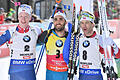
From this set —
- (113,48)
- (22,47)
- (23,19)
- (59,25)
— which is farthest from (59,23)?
(113,48)

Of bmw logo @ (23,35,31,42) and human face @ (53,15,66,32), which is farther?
bmw logo @ (23,35,31,42)

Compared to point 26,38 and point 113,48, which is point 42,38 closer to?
point 26,38

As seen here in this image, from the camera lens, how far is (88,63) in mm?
2982

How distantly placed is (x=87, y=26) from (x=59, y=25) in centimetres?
40

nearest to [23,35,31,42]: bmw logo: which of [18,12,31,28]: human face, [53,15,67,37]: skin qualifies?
[18,12,31,28]: human face

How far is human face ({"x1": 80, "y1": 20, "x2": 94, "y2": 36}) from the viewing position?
2.96 meters

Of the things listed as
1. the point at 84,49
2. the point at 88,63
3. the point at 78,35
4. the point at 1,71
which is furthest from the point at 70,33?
the point at 1,71

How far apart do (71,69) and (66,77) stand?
0.52ft

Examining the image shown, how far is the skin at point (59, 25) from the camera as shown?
9.80 feet

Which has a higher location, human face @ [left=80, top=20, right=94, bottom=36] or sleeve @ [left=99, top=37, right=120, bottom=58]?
human face @ [left=80, top=20, right=94, bottom=36]

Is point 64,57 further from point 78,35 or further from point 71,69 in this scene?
point 78,35

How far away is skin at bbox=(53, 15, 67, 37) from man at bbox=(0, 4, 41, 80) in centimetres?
42

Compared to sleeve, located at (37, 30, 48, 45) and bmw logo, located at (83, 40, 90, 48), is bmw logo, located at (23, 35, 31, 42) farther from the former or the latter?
bmw logo, located at (83, 40, 90, 48)

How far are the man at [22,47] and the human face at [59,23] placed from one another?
1.40 ft
